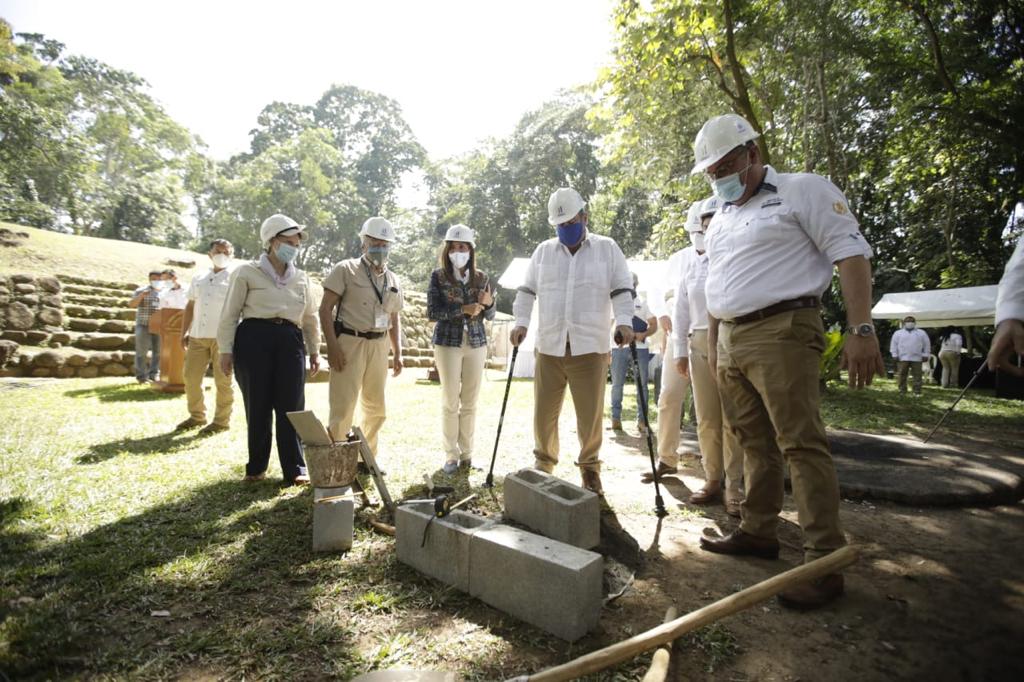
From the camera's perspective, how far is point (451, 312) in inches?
182

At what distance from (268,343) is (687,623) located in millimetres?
3602

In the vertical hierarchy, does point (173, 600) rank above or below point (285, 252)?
below

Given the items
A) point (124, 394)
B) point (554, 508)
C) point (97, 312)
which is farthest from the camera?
point (97, 312)

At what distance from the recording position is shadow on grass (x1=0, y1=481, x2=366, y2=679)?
1927 millimetres

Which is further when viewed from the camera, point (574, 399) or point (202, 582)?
point (574, 399)

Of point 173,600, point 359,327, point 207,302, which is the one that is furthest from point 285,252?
point 207,302

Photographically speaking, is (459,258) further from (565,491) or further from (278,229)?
(565,491)

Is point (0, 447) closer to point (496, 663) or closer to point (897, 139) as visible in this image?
point (496, 663)

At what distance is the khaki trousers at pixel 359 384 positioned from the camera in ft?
13.7

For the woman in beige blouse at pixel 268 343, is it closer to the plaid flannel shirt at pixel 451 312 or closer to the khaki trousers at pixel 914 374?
the plaid flannel shirt at pixel 451 312

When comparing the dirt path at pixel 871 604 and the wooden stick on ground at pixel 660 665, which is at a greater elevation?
the wooden stick on ground at pixel 660 665

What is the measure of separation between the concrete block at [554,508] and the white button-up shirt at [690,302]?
5.72ft

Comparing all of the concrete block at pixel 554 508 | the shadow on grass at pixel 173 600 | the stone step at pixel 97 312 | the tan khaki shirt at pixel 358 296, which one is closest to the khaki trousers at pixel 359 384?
the tan khaki shirt at pixel 358 296

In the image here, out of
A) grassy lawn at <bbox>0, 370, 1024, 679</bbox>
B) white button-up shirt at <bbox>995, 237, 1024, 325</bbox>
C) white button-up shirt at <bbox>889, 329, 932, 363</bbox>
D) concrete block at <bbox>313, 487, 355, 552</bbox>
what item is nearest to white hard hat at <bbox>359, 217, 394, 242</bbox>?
grassy lawn at <bbox>0, 370, 1024, 679</bbox>
